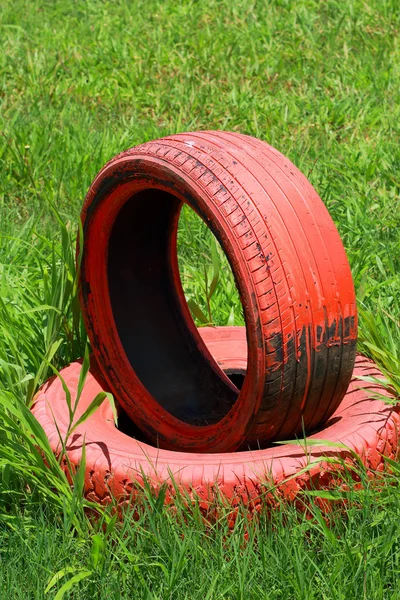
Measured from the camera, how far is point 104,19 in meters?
7.58

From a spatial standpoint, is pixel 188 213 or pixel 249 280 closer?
pixel 249 280

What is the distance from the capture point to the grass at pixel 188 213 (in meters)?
2.63

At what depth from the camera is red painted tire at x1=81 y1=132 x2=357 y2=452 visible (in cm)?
288

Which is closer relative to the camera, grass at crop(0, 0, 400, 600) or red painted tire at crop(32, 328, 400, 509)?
grass at crop(0, 0, 400, 600)

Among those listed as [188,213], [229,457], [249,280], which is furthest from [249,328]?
[188,213]

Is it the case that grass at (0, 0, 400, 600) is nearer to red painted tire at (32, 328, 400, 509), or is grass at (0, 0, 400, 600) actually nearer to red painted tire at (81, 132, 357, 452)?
red painted tire at (32, 328, 400, 509)

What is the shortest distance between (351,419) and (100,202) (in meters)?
1.17

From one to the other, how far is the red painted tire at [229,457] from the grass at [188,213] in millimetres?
87

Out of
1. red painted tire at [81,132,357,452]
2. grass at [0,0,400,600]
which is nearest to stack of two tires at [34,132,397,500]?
red painted tire at [81,132,357,452]

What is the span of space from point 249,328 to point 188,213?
1.97 meters

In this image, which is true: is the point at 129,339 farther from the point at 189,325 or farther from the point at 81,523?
the point at 81,523

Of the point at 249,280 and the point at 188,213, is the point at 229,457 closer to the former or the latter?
the point at 249,280

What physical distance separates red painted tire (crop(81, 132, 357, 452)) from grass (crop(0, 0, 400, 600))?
19 cm

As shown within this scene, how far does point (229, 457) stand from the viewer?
292 cm
